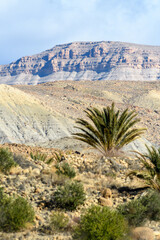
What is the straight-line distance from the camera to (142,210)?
6.96 meters

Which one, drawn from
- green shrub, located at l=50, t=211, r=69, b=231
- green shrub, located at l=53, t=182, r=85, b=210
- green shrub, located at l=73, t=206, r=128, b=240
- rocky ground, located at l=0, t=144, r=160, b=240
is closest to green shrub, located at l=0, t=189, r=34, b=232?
rocky ground, located at l=0, t=144, r=160, b=240

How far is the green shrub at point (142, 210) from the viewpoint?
6.75m

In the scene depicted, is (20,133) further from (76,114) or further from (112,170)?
(112,170)

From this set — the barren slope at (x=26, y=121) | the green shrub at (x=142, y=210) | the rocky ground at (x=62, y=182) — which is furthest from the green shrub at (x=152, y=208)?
the barren slope at (x=26, y=121)

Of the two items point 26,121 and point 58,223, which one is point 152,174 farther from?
point 26,121

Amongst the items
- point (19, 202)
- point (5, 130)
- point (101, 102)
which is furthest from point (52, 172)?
point (101, 102)

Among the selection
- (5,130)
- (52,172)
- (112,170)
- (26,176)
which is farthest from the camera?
(5,130)

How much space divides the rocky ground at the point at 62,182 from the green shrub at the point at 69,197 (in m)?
0.19

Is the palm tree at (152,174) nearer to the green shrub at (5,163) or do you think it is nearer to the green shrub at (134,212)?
the green shrub at (134,212)

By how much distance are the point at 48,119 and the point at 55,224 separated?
35572mm

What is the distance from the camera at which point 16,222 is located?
609 cm

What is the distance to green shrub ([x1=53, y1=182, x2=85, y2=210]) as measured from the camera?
739 cm

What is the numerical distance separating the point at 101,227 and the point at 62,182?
351cm

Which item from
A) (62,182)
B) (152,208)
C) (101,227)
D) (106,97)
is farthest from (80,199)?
(106,97)
